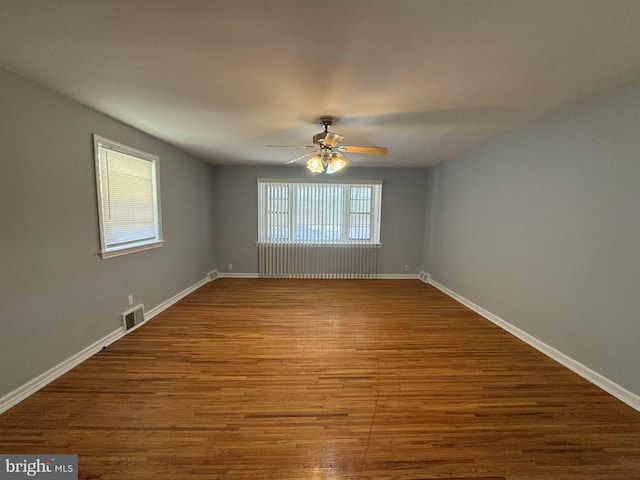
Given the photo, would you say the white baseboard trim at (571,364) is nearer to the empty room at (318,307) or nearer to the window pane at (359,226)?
the empty room at (318,307)

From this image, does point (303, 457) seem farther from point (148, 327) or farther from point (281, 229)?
point (281, 229)

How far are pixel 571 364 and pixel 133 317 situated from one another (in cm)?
458

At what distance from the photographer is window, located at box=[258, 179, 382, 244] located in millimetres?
5297

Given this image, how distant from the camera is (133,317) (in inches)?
117

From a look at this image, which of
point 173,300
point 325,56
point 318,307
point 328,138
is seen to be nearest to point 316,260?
point 318,307

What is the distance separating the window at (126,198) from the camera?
256 centimetres

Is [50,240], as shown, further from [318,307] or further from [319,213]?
[319,213]

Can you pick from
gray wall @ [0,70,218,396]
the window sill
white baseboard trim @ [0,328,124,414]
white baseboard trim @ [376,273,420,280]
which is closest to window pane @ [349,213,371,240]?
white baseboard trim @ [376,273,420,280]

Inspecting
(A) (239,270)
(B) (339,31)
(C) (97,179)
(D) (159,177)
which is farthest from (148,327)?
(B) (339,31)

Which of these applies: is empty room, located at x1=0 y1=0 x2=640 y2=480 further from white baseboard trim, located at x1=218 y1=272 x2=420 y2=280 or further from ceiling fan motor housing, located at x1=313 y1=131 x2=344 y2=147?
white baseboard trim, located at x1=218 y1=272 x2=420 y2=280

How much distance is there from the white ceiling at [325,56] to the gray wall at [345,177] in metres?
2.64

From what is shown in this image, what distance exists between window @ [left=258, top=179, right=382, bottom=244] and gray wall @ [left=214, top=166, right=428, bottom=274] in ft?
0.55

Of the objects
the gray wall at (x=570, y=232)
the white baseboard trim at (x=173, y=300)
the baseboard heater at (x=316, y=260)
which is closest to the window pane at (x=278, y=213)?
the baseboard heater at (x=316, y=260)

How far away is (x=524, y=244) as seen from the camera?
2863 mm
